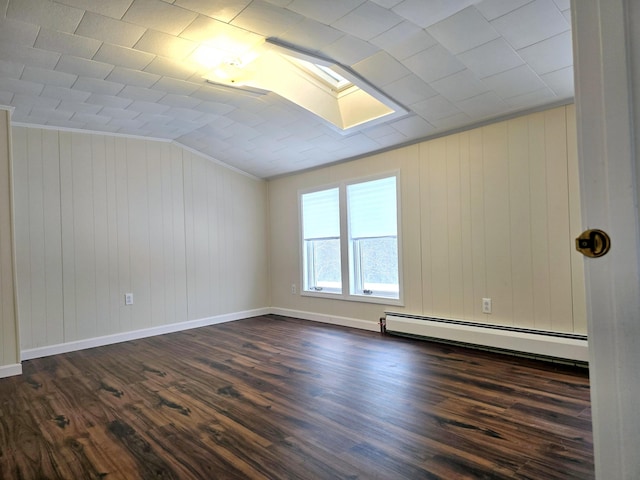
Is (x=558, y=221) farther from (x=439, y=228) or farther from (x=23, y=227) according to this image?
(x=23, y=227)

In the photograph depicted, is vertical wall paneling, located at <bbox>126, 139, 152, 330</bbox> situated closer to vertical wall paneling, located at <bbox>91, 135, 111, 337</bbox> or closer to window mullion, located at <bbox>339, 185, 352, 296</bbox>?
vertical wall paneling, located at <bbox>91, 135, 111, 337</bbox>

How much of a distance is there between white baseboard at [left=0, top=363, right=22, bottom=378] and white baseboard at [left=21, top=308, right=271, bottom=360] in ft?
1.61

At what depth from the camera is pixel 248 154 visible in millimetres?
4898

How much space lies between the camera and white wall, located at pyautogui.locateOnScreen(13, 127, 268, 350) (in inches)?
152

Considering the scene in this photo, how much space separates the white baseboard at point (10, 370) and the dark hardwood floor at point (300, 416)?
0.07 metres

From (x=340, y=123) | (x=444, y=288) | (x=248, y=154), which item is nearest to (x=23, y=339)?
(x=248, y=154)

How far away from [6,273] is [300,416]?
282cm

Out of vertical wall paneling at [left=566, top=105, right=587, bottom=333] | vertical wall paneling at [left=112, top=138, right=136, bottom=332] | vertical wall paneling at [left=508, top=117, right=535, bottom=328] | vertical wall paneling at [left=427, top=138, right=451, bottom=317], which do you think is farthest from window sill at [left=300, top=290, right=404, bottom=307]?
vertical wall paneling at [left=112, top=138, right=136, bottom=332]

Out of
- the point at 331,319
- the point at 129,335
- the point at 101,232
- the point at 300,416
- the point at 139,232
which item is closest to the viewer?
the point at 300,416

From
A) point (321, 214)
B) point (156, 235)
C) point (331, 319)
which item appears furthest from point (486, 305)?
point (156, 235)

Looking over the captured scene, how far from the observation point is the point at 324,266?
5156mm

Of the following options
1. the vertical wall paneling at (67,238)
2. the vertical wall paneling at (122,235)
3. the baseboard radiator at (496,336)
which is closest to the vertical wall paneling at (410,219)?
the baseboard radiator at (496,336)

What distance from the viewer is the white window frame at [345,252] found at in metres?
4.16

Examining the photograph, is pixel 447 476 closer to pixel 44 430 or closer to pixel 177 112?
pixel 44 430
